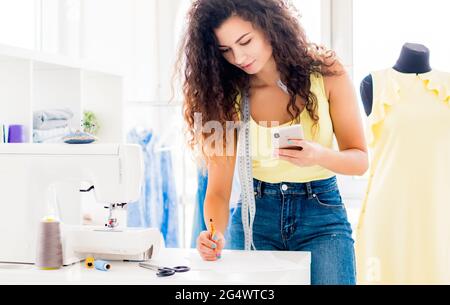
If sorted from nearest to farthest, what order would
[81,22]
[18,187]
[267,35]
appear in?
[18,187] → [267,35] → [81,22]

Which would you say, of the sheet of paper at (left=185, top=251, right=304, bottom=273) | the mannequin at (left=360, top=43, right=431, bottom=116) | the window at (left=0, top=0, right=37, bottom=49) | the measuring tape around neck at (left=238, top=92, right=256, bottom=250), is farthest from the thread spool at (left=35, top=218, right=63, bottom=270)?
the window at (left=0, top=0, right=37, bottom=49)

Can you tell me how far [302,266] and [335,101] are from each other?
1.73 feet

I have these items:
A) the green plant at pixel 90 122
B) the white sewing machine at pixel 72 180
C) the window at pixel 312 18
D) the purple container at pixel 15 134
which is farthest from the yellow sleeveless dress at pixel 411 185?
the green plant at pixel 90 122

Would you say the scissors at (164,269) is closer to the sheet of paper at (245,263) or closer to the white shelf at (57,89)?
the sheet of paper at (245,263)

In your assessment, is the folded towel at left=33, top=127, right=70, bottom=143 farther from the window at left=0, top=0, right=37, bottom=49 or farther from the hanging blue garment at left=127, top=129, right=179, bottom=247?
the window at left=0, top=0, right=37, bottom=49

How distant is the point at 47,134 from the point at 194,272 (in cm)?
122

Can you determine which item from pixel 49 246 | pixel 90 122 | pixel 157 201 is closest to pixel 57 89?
pixel 90 122

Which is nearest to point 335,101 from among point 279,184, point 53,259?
point 279,184

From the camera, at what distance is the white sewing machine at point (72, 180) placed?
1.42 meters

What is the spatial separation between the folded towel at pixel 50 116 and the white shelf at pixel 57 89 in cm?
5

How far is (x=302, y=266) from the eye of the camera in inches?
53.6

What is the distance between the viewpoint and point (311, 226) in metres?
1.60

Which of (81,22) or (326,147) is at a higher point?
(81,22)
